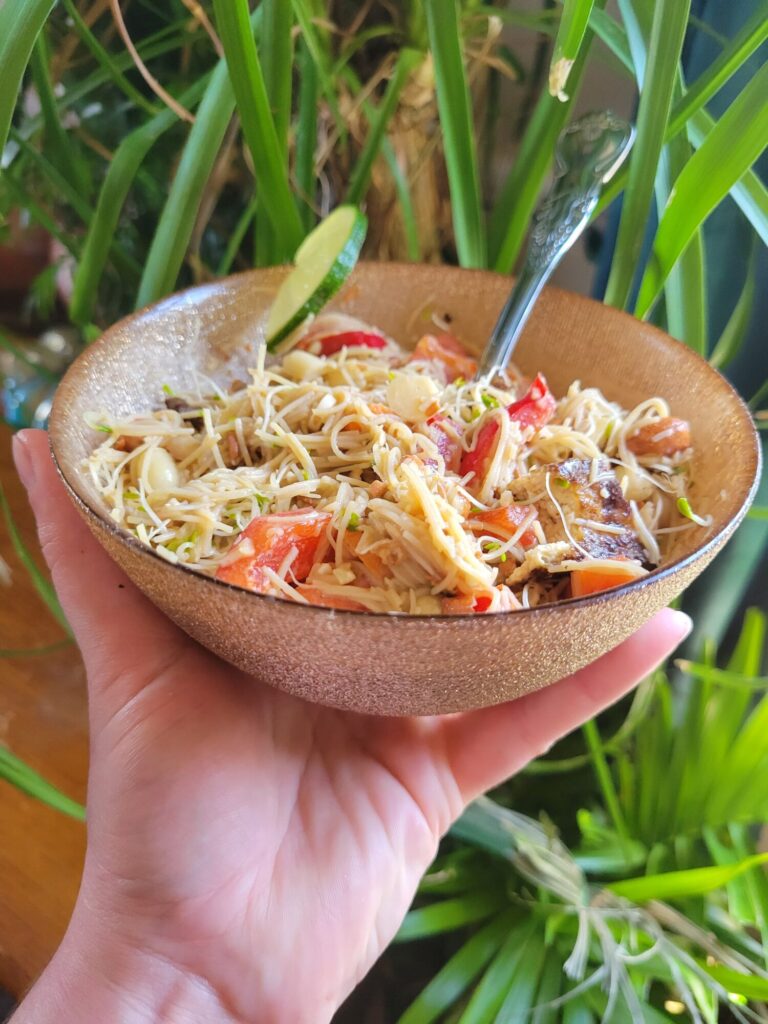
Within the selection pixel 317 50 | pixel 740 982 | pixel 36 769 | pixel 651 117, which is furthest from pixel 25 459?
pixel 740 982

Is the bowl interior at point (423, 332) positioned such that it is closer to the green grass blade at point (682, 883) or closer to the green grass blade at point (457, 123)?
the green grass blade at point (457, 123)

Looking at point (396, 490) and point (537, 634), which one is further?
point (396, 490)

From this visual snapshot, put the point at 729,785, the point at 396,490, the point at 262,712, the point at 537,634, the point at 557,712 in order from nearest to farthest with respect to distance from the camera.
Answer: the point at 537,634 < the point at 396,490 < the point at 262,712 < the point at 557,712 < the point at 729,785

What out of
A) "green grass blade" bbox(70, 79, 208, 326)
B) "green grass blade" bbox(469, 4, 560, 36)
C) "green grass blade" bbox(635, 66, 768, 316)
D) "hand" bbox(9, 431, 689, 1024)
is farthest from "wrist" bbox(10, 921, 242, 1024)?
"green grass blade" bbox(469, 4, 560, 36)

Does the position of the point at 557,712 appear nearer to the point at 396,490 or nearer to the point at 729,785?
the point at 729,785

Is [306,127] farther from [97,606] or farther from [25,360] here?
[97,606]

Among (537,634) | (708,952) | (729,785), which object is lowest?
(708,952)

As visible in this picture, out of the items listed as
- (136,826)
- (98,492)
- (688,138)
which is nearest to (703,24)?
(688,138)

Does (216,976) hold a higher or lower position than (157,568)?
lower

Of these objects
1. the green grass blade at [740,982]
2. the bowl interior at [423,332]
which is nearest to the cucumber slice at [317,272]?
the bowl interior at [423,332]
